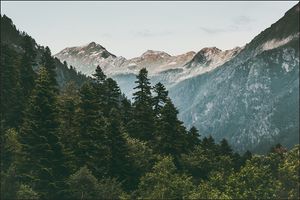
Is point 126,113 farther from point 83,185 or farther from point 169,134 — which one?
point 83,185

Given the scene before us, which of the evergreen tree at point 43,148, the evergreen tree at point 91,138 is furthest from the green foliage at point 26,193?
the evergreen tree at point 91,138

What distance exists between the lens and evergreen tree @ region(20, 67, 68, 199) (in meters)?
48.2

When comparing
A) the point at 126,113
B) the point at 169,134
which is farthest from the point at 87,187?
the point at 126,113

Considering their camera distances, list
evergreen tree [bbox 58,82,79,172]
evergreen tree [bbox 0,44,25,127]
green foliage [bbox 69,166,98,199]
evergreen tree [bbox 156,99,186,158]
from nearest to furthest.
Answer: green foliage [bbox 69,166,98,199]
evergreen tree [bbox 58,82,79,172]
evergreen tree [bbox 156,99,186,158]
evergreen tree [bbox 0,44,25,127]

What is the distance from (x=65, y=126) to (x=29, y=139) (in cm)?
931

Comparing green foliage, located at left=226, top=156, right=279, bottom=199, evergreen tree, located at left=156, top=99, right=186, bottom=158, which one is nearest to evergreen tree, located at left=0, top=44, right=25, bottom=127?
evergreen tree, located at left=156, top=99, right=186, bottom=158

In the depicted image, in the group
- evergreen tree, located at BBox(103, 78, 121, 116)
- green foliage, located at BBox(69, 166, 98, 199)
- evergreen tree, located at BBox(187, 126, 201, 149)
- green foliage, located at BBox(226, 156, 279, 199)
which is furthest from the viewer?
evergreen tree, located at BBox(103, 78, 121, 116)

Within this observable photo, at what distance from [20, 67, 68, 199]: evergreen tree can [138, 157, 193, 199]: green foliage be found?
8.21 metres

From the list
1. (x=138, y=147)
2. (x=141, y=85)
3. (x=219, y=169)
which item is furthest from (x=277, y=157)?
(x=138, y=147)

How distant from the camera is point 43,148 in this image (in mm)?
48656

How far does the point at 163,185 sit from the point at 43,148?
40.4ft

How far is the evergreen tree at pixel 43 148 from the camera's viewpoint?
48250mm

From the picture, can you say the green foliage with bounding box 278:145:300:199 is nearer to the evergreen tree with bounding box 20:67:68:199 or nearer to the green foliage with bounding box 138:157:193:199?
the green foliage with bounding box 138:157:193:199

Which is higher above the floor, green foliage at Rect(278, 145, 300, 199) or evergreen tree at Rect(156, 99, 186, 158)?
evergreen tree at Rect(156, 99, 186, 158)
